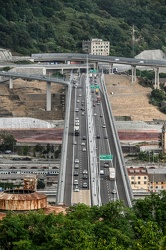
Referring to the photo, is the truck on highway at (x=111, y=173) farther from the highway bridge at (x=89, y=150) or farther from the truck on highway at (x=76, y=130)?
the truck on highway at (x=76, y=130)

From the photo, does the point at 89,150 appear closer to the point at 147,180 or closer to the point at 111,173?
the point at 147,180

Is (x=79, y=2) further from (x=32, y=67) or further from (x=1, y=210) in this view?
(x=1, y=210)

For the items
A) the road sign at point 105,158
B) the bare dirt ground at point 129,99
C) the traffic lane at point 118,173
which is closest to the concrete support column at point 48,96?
the bare dirt ground at point 129,99

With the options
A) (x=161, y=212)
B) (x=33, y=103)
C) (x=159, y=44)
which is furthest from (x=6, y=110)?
(x=161, y=212)

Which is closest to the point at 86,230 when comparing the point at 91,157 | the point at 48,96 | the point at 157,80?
the point at 91,157

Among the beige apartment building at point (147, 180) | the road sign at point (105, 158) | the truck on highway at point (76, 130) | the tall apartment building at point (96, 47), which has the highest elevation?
the road sign at point (105, 158)

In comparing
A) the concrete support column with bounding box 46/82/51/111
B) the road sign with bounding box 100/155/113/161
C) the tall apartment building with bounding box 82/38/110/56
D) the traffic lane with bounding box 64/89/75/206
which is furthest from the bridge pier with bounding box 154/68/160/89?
the road sign with bounding box 100/155/113/161
